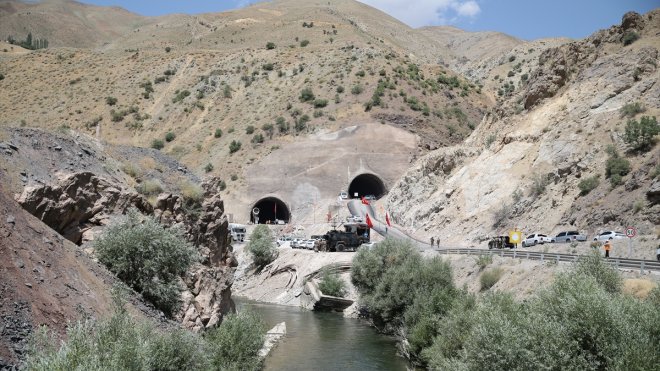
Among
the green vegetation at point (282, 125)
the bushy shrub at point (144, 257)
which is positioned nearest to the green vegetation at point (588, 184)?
the bushy shrub at point (144, 257)

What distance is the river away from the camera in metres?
31.0

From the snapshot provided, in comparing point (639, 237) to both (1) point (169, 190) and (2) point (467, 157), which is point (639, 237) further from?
(2) point (467, 157)

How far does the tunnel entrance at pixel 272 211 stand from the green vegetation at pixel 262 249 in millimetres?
15662

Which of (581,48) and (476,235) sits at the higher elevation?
(581,48)

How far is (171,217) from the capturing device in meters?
25.1

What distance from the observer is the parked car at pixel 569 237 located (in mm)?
36969

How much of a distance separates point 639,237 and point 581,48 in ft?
101

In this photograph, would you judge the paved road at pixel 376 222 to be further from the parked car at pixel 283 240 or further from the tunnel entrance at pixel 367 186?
the parked car at pixel 283 240

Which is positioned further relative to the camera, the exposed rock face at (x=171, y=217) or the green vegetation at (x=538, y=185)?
the green vegetation at (x=538, y=185)

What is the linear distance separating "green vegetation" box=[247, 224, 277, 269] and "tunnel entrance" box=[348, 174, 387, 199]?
67.6 ft

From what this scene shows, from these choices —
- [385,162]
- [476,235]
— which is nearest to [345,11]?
[385,162]

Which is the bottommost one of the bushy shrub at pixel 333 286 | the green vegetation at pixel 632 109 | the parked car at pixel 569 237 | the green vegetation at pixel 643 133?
the bushy shrub at pixel 333 286

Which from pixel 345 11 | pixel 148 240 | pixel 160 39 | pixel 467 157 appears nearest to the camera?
pixel 148 240

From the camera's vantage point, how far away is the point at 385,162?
8738cm
